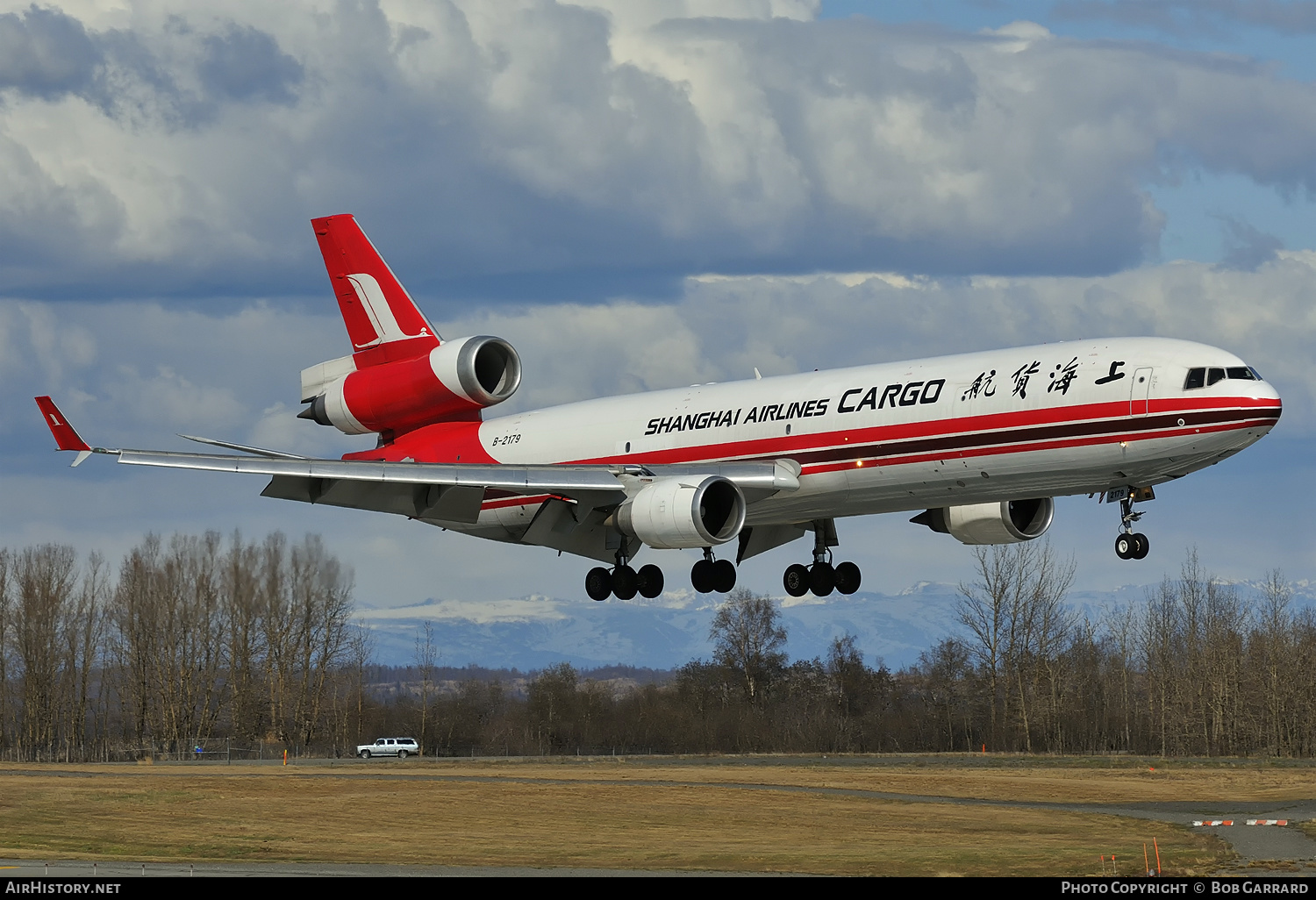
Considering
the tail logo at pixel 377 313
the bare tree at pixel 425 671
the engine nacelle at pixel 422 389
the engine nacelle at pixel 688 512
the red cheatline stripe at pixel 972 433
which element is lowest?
the bare tree at pixel 425 671

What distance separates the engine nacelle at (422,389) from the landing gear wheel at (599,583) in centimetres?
660

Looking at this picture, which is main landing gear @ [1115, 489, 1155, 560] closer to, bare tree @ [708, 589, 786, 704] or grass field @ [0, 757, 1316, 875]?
grass field @ [0, 757, 1316, 875]

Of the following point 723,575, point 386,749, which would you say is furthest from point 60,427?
point 386,749

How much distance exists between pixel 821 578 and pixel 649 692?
95.2m

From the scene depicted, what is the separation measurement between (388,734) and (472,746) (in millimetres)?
9601

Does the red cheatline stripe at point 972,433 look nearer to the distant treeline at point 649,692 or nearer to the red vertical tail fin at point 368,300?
the red vertical tail fin at point 368,300

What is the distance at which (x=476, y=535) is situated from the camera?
169ft

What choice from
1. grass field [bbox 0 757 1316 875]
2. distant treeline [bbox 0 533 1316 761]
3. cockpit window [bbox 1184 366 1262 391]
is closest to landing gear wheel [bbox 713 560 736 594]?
grass field [bbox 0 757 1316 875]

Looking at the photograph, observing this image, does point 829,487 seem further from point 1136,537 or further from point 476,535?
point 476,535

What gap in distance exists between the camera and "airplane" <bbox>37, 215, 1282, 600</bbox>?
3638 centimetres

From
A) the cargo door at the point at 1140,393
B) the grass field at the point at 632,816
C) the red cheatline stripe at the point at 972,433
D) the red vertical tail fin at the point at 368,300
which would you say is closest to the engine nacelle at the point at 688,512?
the red cheatline stripe at the point at 972,433

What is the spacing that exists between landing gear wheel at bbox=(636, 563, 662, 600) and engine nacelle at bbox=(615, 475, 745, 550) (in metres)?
4.99

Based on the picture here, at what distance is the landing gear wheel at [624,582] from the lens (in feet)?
154

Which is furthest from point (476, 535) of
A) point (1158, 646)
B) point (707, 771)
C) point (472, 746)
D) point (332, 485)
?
point (1158, 646)
